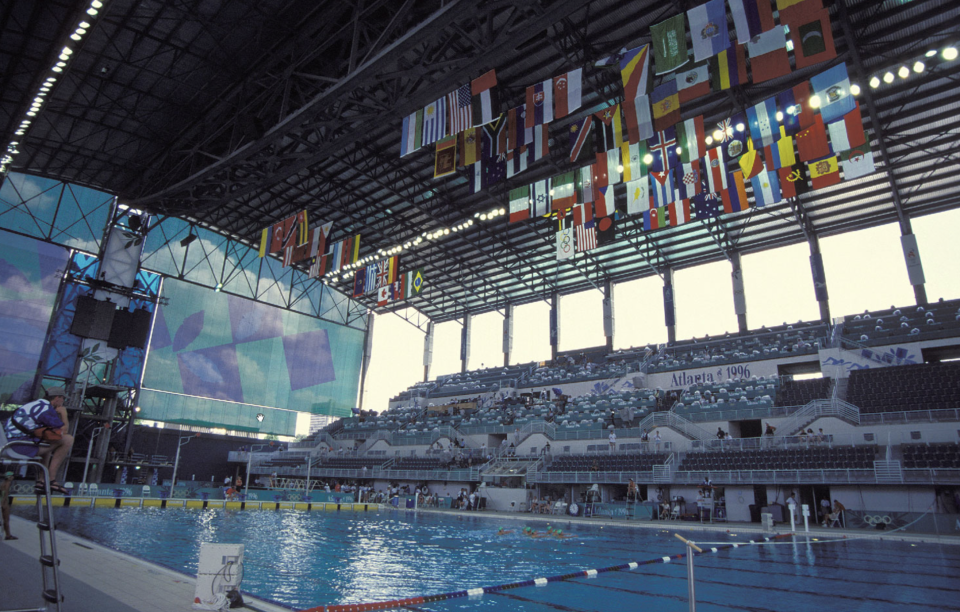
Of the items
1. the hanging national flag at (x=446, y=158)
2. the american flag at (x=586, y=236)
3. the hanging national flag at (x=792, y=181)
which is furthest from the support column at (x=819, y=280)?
the hanging national flag at (x=446, y=158)

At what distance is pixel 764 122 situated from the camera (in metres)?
19.8

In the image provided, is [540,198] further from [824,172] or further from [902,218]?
[902,218]

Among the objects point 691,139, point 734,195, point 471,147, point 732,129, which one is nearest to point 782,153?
point 732,129

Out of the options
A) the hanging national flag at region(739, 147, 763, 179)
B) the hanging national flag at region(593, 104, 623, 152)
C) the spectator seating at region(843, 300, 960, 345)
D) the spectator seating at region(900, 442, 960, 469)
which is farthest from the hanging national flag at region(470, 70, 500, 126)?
the spectator seating at region(843, 300, 960, 345)

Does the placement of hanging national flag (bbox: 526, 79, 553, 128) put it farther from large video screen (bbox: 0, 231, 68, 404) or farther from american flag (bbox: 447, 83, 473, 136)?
large video screen (bbox: 0, 231, 68, 404)

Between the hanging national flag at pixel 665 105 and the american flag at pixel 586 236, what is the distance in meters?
7.47

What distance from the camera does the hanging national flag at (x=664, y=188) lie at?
72.8 feet

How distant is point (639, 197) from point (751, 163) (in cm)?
438

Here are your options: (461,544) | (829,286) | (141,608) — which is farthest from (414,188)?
Answer: (141,608)

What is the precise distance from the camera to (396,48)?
18391 mm

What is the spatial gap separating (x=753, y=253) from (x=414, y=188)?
27.0 metres

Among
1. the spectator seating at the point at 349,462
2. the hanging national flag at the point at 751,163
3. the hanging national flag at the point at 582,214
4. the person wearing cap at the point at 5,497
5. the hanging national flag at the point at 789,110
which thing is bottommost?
the person wearing cap at the point at 5,497

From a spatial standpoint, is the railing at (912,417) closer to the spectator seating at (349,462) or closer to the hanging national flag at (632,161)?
the hanging national flag at (632,161)

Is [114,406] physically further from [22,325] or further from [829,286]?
[829,286]
